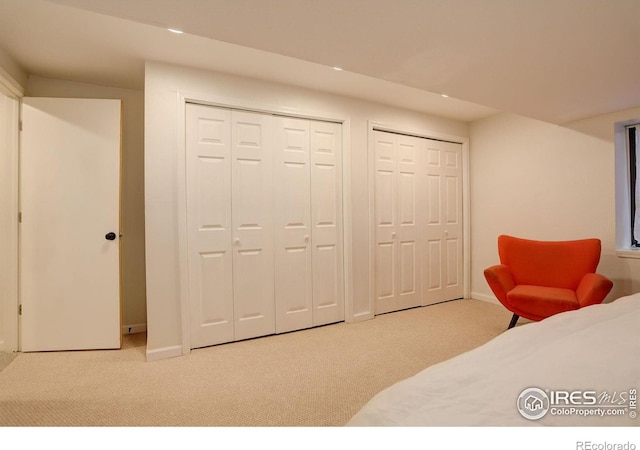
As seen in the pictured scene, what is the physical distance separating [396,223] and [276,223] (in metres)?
1.49

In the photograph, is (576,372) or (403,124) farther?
(403,124)

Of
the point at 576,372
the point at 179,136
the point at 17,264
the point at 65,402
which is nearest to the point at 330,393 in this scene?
the point at 576,372

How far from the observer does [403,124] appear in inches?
144

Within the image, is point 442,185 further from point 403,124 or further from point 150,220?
point 150,220

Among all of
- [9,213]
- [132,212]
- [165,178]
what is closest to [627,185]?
[165,178]

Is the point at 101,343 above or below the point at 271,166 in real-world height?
below

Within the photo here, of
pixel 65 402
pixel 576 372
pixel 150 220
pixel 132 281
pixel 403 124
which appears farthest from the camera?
pixel 403 124

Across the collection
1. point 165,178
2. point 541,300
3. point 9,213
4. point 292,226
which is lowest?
point 541,300

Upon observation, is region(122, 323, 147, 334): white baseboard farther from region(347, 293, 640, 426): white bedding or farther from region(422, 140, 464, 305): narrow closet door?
region(422, 140, 464, 305): narrow closet door

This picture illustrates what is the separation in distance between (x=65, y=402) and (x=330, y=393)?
156cm

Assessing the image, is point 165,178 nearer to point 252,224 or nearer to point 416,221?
point 252,224

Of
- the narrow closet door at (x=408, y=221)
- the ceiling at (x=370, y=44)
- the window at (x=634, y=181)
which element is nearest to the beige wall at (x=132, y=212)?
the ceiling at (x=370, y=44)

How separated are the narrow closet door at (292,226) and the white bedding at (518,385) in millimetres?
2149

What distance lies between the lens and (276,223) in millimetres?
2934
